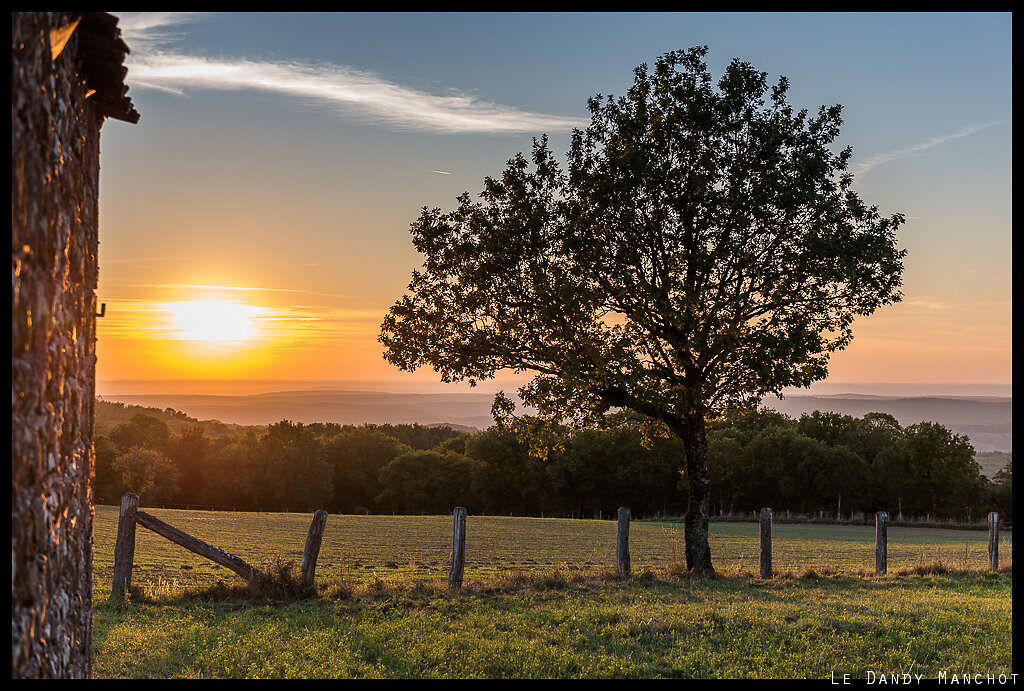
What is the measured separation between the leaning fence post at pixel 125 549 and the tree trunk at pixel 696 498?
1332 cm

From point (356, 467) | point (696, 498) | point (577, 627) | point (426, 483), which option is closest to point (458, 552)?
point (577, 627)

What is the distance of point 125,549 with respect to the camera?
14.0 m

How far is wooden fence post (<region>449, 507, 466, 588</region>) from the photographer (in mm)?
16125

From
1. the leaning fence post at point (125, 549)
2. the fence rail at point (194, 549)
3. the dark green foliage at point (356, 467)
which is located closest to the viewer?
the leaning fence post at point (125, 549)

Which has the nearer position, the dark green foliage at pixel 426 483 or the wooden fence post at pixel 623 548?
the wooden fence post at pixel 623 548

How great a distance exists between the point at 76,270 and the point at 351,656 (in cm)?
636

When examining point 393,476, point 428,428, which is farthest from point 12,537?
point 428,428

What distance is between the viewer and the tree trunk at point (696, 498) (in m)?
20.0

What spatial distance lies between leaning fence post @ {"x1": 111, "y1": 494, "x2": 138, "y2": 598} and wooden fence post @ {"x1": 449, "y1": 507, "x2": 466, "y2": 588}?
6.21 meters

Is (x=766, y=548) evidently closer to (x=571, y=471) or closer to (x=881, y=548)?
(x=881, y=548)

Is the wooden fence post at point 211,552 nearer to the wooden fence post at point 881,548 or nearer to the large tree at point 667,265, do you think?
the large tree at point 667,265

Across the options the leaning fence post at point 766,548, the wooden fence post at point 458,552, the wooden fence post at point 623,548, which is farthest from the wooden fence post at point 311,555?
the leaning fence post at point 766,548

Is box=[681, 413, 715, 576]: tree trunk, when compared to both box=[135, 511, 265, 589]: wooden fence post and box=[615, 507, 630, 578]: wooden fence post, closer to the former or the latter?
box=[615, 507, 630, 578]: wooden fence post

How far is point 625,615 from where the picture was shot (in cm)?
1252
